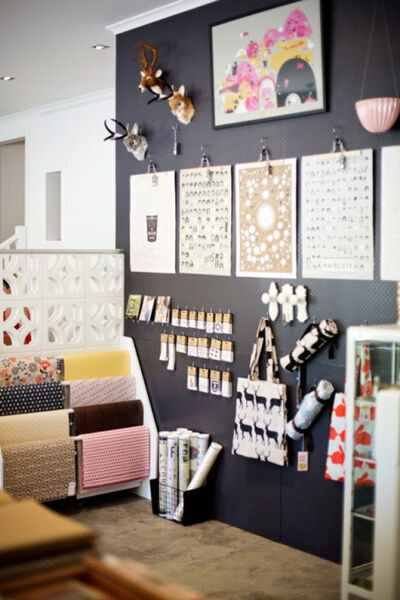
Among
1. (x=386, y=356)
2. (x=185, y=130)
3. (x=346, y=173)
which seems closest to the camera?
(x=386, y=356)

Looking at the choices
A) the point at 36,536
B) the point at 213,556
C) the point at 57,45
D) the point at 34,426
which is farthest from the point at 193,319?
the point at 36,536

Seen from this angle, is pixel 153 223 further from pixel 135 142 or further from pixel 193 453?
pixel 193 453

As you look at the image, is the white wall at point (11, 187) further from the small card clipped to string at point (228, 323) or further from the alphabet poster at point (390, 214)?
the alphabet poster at point (390, 214)

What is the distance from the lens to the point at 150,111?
15.1 feet

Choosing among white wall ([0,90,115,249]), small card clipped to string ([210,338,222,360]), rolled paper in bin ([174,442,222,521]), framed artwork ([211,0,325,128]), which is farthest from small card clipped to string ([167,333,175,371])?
white wall ([0,90,115,249])

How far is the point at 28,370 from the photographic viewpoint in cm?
432

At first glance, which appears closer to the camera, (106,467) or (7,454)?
(7,454)

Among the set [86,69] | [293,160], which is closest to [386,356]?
[293,160]

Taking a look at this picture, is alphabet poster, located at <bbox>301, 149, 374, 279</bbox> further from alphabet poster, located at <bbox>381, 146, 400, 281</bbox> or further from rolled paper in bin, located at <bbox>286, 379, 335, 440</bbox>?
rolled paper in bin, located at <bbox>286, 379, 335, 440</bbox>

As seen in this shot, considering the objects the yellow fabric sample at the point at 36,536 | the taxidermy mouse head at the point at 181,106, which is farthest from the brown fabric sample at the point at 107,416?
the yellow fabric sample at the point at 36,536

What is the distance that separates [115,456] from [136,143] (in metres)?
1.86

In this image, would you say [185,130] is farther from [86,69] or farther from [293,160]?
[86,69]

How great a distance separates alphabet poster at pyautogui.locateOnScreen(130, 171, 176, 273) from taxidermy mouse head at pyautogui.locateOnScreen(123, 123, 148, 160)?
135mm

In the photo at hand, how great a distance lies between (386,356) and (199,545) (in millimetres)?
1493
